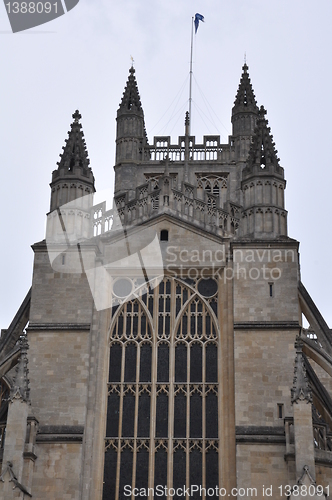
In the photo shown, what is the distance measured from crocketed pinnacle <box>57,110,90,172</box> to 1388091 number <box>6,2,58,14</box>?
177 inches

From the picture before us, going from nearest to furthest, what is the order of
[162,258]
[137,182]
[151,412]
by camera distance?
[151,412], [162,258], [137,182]

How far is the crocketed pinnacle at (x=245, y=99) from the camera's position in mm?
42312

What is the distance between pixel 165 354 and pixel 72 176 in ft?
20.4

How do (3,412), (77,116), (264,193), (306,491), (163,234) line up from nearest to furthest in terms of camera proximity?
(306,491) < (3,412) < (163,234) < (264,193) < (77,116)

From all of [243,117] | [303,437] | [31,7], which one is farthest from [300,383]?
[243,117]

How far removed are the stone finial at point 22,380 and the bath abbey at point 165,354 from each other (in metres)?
0.05

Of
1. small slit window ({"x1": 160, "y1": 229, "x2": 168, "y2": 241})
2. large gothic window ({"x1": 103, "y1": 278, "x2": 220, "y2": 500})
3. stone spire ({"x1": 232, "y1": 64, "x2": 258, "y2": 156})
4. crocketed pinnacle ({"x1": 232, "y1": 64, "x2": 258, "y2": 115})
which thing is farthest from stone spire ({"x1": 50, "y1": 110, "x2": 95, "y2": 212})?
crocketed pinnacle ({"x1": 232, "y1": 64, "x2": 258, "y2": 115})

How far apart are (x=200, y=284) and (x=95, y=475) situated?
607 cm

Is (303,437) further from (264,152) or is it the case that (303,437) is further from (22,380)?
(264,152)

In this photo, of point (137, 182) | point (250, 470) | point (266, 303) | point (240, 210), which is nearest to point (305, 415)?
point (250, 470)

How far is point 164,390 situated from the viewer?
26.5m

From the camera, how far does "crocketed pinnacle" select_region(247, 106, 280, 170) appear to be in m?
29.4

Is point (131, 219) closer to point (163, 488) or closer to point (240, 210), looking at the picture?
point (240, 210)

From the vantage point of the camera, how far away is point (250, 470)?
81.0ft
